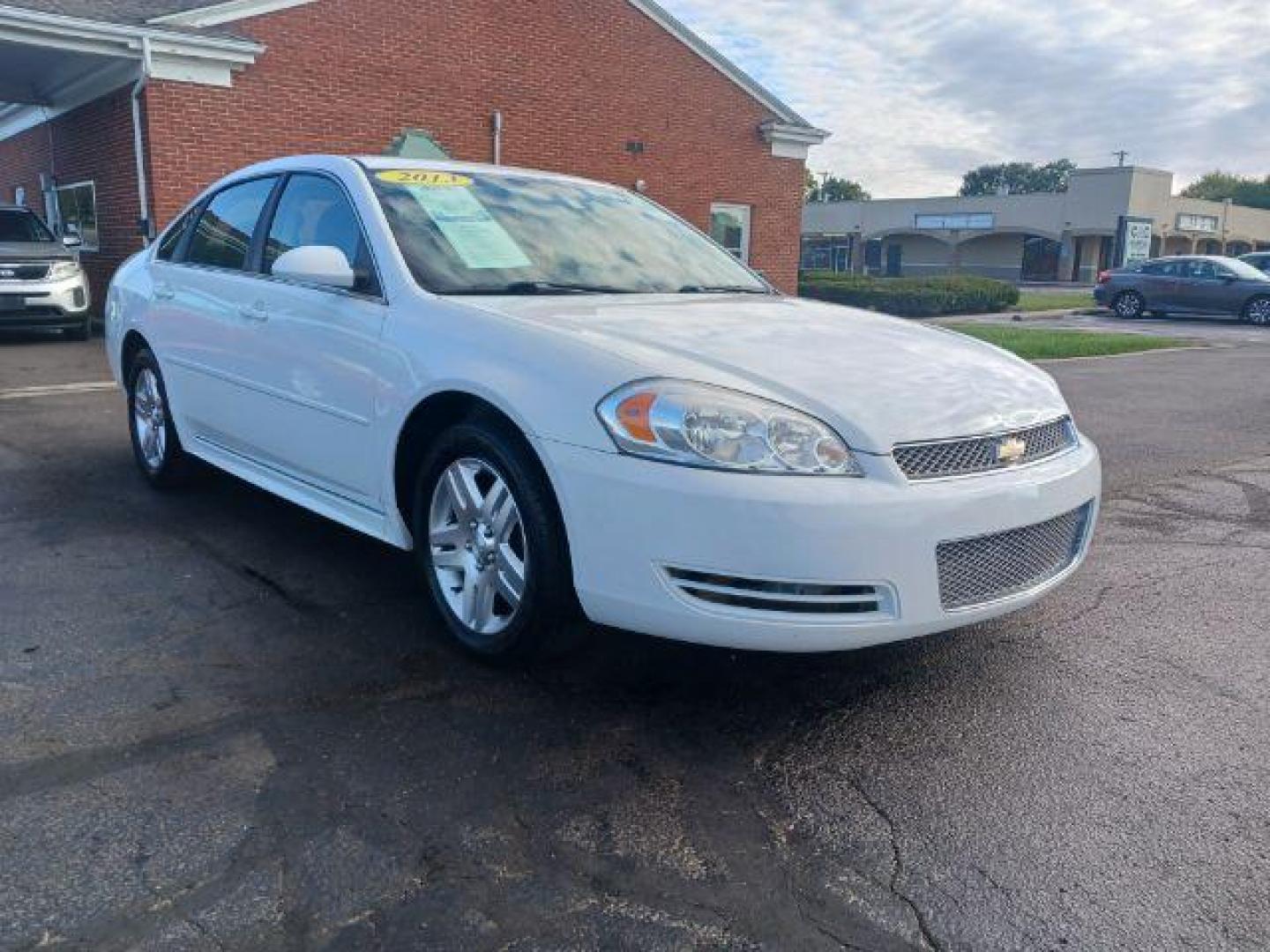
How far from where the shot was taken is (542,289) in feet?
12.3

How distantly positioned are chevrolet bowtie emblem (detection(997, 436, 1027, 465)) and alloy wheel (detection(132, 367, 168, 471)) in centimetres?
412

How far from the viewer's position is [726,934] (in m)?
2.13

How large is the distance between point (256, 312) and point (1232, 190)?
101 metres

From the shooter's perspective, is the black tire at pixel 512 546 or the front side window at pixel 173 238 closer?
the black tire at pixel 512 546

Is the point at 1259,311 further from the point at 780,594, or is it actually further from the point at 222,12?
the point at 780,594

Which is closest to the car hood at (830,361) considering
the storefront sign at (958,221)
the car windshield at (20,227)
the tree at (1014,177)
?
the car windshield at (20,227)

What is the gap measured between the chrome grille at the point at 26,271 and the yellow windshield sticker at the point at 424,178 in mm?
10455

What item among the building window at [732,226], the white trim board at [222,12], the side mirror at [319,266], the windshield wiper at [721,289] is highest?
the white trim board at [222,12]

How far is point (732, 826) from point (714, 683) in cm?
82

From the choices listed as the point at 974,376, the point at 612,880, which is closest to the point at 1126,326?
the point at 974,376

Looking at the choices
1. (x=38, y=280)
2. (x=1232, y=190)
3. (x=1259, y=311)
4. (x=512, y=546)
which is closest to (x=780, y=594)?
(x=512, y=546)

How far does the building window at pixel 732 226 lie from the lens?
62.2 ft

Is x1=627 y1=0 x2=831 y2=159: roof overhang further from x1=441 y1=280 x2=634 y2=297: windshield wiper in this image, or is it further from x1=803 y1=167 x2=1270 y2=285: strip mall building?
x1=803 y1=167 x2=1270 y2=285: strip mall building

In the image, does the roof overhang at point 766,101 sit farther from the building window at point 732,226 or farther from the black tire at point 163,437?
the black tire at point 163,437
